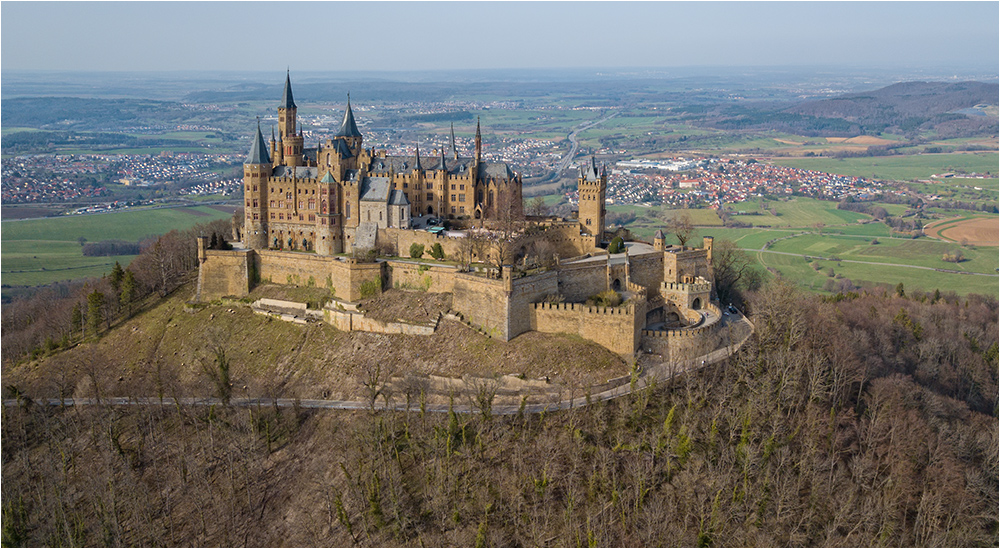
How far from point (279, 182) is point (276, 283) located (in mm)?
8248

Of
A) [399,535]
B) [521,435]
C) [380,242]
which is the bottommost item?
[399,535]

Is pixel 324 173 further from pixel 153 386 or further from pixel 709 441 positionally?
pixel 709 441

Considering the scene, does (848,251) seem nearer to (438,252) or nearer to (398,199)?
(438,252)

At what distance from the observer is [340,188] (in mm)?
72875

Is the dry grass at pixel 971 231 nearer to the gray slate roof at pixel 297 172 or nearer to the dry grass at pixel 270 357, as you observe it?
the dry grass at pixel 270 357

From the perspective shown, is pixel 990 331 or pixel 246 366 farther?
pixel 990 331

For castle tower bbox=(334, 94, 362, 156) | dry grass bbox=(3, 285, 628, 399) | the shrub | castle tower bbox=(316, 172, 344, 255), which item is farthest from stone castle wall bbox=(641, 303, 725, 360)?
castle tower bbox=(334, 94, 362, 156)

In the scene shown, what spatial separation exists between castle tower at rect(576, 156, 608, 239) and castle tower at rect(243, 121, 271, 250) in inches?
1019

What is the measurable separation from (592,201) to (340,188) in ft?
65.6

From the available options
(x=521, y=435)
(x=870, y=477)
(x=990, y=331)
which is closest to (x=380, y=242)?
(x=521, y=435)

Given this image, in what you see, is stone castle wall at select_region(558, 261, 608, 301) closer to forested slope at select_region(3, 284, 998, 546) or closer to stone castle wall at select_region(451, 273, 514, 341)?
stone castle wall at select_region(451, 273, 514, 341)

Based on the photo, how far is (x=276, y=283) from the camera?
73688mm

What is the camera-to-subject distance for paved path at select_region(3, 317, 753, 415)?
54000 mm

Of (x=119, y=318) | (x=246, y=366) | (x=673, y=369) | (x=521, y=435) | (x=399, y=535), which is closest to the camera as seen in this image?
(x=399, y=535)
